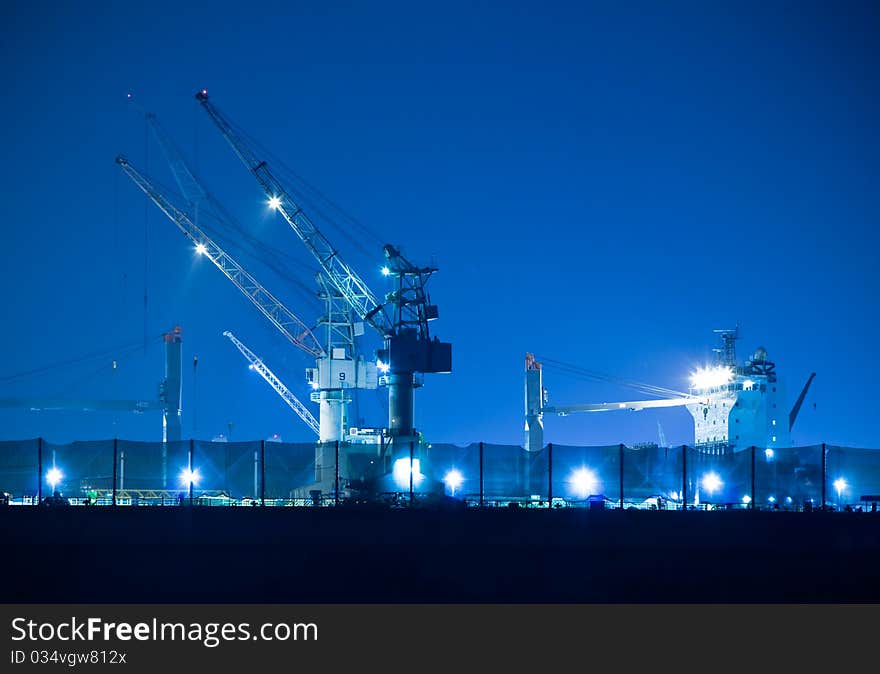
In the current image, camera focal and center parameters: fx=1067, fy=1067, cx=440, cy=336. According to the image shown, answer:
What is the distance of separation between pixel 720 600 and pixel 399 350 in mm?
39219

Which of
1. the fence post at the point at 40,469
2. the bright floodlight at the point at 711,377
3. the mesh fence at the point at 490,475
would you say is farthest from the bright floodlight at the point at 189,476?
the bright floodlight at the point at 711,377

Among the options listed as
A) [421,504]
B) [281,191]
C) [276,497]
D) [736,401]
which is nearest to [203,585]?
[276,497]

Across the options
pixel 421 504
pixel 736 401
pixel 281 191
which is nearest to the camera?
pixel 421 504

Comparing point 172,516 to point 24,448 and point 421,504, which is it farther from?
point 421,504

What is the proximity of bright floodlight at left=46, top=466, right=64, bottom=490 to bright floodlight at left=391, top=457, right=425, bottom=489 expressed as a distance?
16808 mm

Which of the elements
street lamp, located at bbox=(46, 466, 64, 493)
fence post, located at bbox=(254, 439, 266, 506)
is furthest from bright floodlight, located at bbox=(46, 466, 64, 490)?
fence post, located at bbox=(254, 439, 266, 506)

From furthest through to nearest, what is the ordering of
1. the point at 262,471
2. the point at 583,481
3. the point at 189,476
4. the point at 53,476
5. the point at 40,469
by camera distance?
the point at 583,481
the point at 189,476
the point at 262,471
the point at 53,476
the point at 40,469

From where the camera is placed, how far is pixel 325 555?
38.3m

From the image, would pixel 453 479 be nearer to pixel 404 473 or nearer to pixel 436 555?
pixel 436 555

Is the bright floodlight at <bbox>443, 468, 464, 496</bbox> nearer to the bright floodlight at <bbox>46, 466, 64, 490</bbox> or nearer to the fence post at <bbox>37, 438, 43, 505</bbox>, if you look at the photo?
the bright floodlight at <bbox>46, 466, 64, 490</bbox>

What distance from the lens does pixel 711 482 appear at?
4431cm

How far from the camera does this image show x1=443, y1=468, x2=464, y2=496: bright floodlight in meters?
43.5

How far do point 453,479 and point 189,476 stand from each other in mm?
10551

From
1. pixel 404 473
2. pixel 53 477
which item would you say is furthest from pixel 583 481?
pixel 53 477
